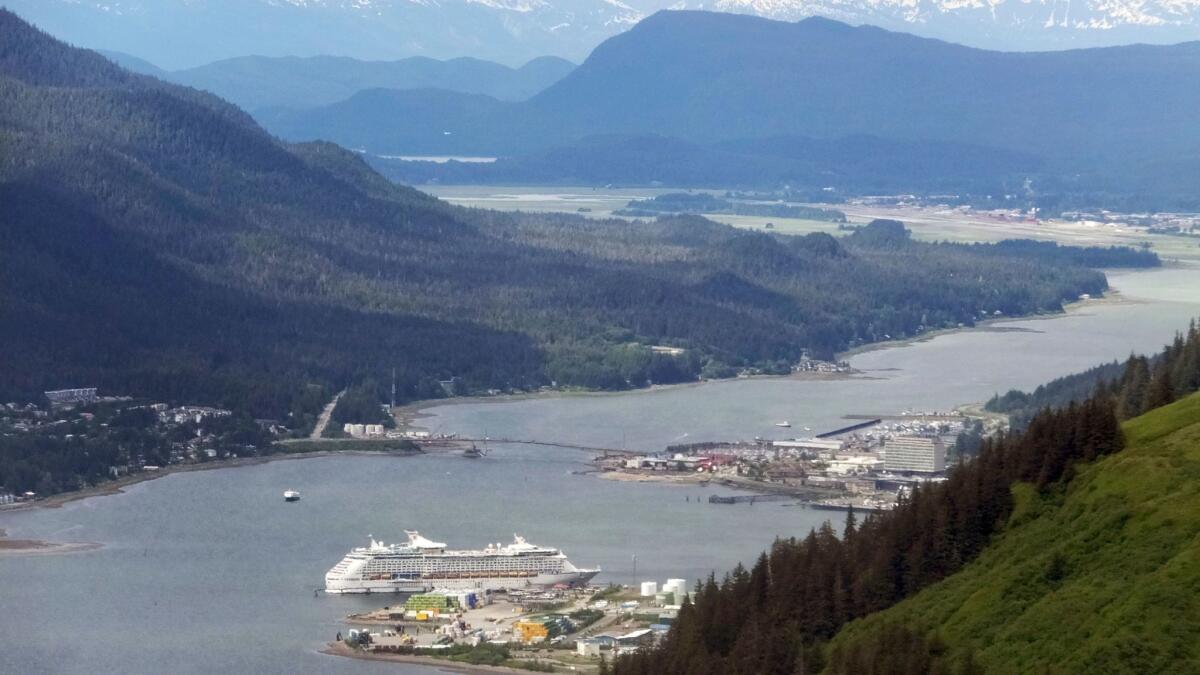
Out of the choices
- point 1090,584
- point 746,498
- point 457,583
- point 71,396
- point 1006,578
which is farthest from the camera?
point 71,396

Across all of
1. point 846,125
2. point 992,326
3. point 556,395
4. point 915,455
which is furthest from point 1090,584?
point 846,125

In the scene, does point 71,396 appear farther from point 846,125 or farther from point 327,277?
point 846,125

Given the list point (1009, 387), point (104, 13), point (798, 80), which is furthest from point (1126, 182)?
point (1009, 387)

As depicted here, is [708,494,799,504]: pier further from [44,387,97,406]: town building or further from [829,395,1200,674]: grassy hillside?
[829,395,1200,674]: grassy hillside

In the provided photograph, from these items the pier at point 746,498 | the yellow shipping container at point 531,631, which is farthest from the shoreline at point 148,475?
the yellow shipping container at point 531,631

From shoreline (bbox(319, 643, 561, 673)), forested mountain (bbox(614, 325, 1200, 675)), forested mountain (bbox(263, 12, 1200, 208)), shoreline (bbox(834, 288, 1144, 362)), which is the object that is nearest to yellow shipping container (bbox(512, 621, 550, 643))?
shoreline (bbox(319, 643, 561, 673))
